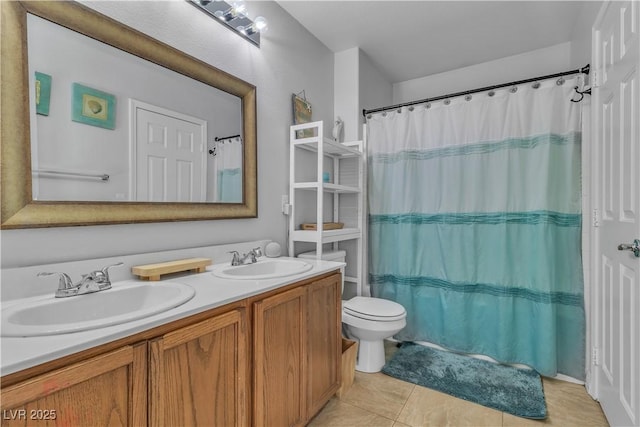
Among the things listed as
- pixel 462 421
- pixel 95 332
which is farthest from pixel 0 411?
pixel 462 421

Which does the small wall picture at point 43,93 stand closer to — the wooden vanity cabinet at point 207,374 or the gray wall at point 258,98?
the gray wall at point 258,98

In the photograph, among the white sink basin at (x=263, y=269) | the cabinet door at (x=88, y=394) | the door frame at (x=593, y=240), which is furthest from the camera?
the door frame at (x=593, y=240)

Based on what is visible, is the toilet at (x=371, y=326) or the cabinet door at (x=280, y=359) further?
the toilet at (x=371, y=326)

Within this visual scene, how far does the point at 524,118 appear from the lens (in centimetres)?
213

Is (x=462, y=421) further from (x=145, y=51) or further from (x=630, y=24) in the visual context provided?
(x=145, y=51)

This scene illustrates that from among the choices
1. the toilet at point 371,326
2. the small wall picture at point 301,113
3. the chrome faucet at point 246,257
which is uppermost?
the small wall picture at point 301,113

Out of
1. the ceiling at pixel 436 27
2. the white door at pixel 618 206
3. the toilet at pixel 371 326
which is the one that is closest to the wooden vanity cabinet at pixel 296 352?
the toilet at pixel 371 326

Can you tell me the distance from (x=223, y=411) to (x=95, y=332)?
541 millimetres

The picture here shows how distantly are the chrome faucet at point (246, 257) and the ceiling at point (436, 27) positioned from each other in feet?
5.55

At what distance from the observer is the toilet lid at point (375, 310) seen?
198cm

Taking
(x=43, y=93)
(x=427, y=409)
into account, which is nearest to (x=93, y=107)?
(x=43, y=93)

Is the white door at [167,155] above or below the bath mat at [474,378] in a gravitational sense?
above

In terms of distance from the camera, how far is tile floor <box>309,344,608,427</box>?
1.63 metres

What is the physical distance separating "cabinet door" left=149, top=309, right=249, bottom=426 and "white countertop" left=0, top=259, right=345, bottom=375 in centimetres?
6
